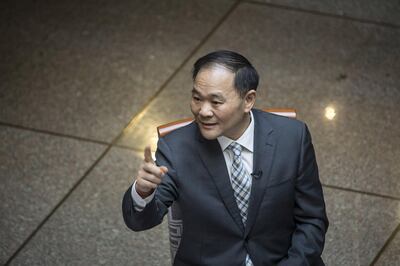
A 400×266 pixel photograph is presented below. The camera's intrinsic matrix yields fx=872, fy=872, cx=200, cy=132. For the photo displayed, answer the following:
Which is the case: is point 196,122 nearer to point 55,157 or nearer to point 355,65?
point 55,157

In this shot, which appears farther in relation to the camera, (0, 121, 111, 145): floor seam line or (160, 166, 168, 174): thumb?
(0, 121, 111, 145): floor seam line

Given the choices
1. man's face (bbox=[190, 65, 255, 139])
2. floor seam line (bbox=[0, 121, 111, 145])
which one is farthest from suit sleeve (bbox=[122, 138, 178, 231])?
floor seam line (bbox=[0, 121, 111, 145])

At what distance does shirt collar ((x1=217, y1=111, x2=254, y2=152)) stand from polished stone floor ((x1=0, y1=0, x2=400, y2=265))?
139 centimetres

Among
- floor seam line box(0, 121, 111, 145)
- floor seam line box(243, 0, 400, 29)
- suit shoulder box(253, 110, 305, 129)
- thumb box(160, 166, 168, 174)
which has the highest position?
thumb box(160, 166, 168, 174)

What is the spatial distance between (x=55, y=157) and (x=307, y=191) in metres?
2.41

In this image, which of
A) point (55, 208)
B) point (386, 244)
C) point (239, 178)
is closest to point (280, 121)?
point (239, 178)

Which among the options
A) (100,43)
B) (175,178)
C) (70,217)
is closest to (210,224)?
(175,178)

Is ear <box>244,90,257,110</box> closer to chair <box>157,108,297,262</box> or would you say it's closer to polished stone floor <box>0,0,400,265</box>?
chair <box>157,108,297,262</box>

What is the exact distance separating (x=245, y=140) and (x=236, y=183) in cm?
19

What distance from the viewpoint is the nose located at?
11.9ft

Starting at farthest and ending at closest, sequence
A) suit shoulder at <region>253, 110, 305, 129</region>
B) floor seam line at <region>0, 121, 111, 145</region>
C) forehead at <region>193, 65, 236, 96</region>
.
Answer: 1. floor seam line at <region>0, 121, 111, 145</region>
2. suit shoulder at <region>253, 110, 305, 129</region>
3. forehead at <region>193, 65, 236, 96</region>

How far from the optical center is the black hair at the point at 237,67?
143 inches

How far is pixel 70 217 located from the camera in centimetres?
531

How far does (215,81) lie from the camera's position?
3584 millimetres
